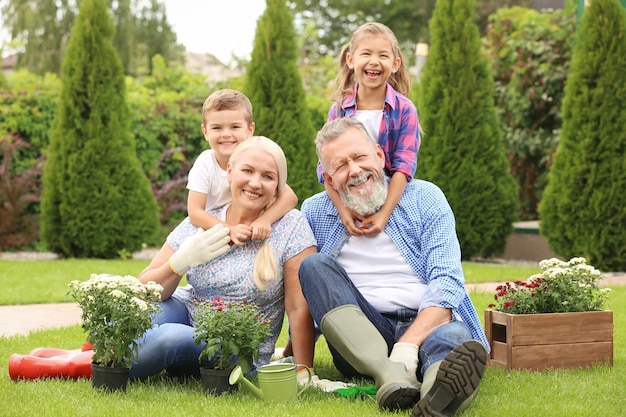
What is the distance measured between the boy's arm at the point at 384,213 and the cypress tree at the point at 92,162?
582 centimetres

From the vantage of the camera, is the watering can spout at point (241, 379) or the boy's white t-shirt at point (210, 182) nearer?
the watering can spout at point (241, 379)

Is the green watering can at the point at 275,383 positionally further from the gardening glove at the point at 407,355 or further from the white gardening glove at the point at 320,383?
the gardening glove at the point at 407,355

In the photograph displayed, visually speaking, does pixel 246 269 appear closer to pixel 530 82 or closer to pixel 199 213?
pixel 199 213

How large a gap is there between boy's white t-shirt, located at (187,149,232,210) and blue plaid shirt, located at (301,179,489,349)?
17.7 inches

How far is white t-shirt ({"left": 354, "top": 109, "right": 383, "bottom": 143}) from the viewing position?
12.3 feet

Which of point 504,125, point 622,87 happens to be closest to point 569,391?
point 622,87

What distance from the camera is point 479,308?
5.28 m

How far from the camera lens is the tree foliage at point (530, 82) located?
10.3 metres

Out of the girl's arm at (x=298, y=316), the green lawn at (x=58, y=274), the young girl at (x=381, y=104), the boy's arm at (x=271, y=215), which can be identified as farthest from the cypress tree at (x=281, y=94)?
the girl's arm at (x=298, y=316)

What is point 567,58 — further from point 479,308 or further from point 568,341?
point 568,341

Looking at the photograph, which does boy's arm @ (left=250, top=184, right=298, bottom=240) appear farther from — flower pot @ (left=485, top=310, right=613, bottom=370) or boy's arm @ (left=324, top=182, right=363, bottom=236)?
flower pot @ (left=485, top=310, right=613, bottom=370)

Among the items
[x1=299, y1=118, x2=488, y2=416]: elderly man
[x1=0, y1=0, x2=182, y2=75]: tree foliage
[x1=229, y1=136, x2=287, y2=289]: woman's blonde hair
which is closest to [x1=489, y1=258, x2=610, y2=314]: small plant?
[x1=299, y1=118, x2=488, y2=416]: elderly man

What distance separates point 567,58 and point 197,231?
8.06 meters

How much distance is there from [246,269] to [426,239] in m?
0.75
